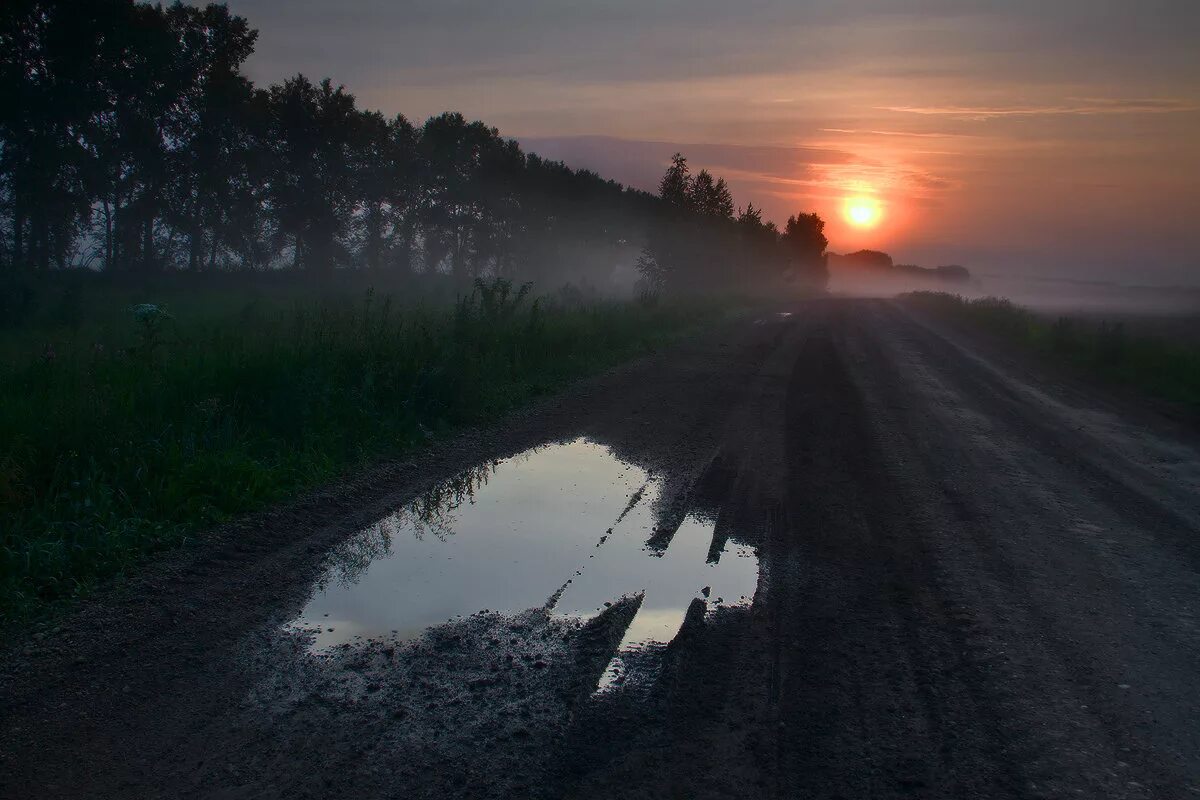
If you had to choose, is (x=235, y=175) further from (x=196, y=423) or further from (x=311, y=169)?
(x=196, y=423)

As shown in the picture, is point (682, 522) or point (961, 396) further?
point (961, 396)

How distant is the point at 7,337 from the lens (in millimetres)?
17094

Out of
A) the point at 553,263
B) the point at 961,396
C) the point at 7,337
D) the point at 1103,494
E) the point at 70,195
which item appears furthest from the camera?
the point at 553,263

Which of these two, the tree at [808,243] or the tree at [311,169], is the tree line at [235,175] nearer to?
the tree at [311,169]

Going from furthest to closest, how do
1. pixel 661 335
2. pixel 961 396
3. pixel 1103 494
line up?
1. pixel 661 335
2. pixel 961 396
3. pixel 1103 494

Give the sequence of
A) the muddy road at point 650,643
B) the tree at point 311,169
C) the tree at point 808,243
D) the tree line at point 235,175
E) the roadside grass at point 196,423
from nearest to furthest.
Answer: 1. the muddy road at point 650,643
2. the roadside grass at point 196,423
3. the tree line at point 235,175
4. the tree at point 311,169
5. the tree at point 808,243

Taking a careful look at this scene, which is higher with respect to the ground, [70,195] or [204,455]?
[70,195]

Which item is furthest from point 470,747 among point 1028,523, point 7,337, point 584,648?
point 7,337

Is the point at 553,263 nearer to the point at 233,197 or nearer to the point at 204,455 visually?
the point at 233,197

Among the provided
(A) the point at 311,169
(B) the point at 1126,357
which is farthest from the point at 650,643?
(A) the point at 311,169

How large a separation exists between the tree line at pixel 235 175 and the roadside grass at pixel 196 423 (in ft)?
70.7

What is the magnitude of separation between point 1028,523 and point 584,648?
4.23m

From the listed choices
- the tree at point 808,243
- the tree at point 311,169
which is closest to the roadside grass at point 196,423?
the tree at point 311,169

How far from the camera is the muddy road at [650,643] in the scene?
10.1 ft
